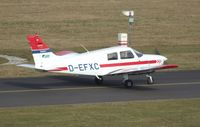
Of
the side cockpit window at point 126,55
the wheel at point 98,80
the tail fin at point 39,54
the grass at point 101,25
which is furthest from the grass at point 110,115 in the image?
the grass at point 101,25

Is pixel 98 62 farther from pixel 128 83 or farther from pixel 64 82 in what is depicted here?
pixel 64 82

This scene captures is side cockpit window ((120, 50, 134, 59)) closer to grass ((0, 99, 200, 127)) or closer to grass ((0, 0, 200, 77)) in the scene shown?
grass ((0, 99, 200, 127))

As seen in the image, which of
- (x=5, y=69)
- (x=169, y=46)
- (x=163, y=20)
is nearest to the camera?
(x=5, y=69)

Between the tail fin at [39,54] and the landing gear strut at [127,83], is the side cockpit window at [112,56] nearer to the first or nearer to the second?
the landing gear strut at [127,83]

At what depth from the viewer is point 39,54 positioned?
88.4 ft

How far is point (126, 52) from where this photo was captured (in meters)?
28.3

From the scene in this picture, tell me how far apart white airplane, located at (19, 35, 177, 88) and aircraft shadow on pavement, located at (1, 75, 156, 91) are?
23.2 inches

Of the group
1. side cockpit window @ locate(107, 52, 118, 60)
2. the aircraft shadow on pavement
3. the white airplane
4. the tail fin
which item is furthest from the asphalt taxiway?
side cockpit window @ locate(107, 52, 118, 60)

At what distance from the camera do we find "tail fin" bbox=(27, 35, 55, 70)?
2678 centimetres

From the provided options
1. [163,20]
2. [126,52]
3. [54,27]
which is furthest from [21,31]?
[126,52]

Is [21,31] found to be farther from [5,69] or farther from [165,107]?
[165,107]

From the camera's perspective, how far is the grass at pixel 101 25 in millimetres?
45031

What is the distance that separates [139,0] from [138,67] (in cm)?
4337

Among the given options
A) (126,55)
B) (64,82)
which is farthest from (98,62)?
(64,82)
